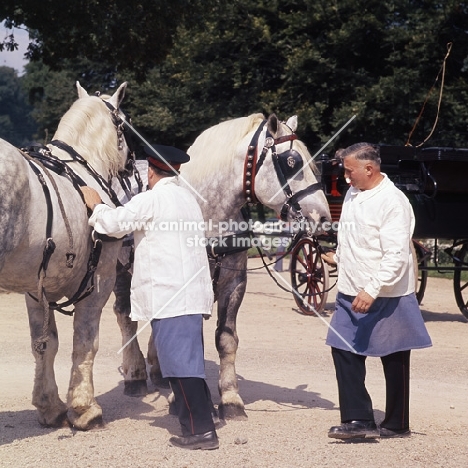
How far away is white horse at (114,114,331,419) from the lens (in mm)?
6188

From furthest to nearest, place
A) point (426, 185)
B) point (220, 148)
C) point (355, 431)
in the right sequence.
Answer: point (426, 185)
point (220, 148)
point (355, 431)

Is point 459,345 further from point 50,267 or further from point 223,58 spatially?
point 223,58

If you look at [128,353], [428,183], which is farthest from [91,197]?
[428,183]

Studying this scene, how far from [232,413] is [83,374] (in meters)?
1.13

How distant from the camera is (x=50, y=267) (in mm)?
5293

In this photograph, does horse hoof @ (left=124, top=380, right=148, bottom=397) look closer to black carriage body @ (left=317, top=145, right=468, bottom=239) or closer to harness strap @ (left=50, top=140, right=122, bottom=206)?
harness strap @ (left=50, top=140, right=122, bottom=206)

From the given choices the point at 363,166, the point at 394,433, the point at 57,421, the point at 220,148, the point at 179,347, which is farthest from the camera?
the point at 220,148

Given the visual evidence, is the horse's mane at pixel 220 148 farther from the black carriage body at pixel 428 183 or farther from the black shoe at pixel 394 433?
the black carriage body at pixel 428 183

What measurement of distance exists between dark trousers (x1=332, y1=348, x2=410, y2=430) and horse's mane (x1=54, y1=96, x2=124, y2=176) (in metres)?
2.04

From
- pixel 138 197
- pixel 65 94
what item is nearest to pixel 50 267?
pixel 138 197

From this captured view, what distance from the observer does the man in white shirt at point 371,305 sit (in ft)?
18.0

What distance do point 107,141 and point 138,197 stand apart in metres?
0.95

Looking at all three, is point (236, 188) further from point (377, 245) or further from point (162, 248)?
point (377, 245)

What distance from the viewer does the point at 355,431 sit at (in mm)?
5465
